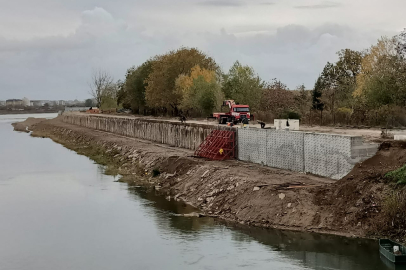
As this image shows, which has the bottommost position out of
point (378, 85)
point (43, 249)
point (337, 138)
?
point (43, 249)

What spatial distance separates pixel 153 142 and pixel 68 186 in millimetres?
24373

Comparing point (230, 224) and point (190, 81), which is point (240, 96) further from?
point (230, 224)

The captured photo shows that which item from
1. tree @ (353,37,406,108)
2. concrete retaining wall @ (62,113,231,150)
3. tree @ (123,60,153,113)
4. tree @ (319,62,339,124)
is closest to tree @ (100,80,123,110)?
tree @ (123,60,153,113)

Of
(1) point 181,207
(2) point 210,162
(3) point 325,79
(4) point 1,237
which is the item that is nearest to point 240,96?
(3) point 325,79

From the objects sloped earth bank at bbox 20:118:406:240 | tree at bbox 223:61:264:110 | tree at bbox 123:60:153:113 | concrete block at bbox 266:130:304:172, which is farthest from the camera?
tree at bbox 123:60:153:113

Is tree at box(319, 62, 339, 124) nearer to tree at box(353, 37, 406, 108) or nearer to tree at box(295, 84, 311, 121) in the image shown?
tree at box(295, 84, 311, 121)

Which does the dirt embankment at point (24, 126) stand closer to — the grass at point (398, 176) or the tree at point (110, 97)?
the tree at point (110, 97)

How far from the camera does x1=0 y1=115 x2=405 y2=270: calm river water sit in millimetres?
21109

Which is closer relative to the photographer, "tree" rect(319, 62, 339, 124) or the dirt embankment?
"tree" rect(319, 62, 339, 124)

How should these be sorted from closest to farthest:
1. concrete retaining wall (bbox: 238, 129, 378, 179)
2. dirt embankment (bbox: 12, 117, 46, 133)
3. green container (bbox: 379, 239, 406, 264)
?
green container (bbox: 379, 239, 406, 264) < concrete retaining wall (bbox: 238, 129, 378, 179) < dirt embankment (bbox: 12, 117, 46, 133)

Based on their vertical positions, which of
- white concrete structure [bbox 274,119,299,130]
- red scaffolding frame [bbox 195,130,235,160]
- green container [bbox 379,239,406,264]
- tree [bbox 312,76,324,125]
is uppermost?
tree [bbox 312,76,324,125]

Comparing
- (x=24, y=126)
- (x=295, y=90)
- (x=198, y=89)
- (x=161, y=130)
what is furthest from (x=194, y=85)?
(x=24, y=126)

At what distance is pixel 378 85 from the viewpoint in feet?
174

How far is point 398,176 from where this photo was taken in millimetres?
23281
